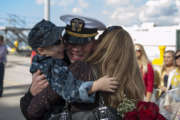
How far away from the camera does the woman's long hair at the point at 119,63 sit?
141cm

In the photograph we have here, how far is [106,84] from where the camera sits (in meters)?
1.33

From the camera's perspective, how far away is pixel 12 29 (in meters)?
23.5

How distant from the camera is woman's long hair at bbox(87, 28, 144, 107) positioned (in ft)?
4.62

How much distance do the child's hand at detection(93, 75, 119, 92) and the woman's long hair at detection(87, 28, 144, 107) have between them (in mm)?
36

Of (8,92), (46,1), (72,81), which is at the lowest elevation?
(8,92)

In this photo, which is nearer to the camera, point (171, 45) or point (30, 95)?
point (30, 95)

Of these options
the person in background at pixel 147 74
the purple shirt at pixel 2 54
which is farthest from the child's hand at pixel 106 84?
the purple shirt at pixel 2 54

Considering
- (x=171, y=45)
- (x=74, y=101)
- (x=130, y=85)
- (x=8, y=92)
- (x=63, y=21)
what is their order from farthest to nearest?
1. (x=171, y=45)
2. (x=8, y=92)
3. (x=63, y=21)
4. (x=130, y=85)
5. (x=74, y=101)

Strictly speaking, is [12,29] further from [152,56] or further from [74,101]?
[74,101]

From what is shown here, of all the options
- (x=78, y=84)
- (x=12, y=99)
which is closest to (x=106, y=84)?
(x=78, y=84)

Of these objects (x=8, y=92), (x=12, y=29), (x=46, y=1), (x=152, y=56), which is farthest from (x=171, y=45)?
(x=12, y=29)

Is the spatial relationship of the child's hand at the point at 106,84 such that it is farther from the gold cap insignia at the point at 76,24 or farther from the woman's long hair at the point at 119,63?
the gold cap insignia at the point at 76,24

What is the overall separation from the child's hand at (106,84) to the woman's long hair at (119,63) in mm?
36

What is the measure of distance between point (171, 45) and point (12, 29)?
15900 mm
